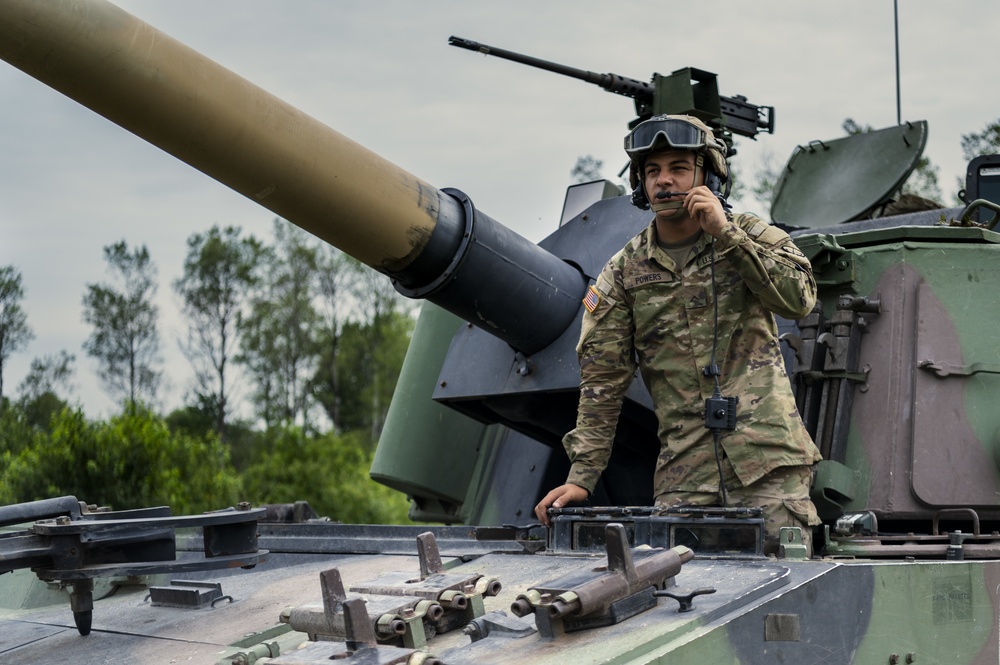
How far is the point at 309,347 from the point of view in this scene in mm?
33250

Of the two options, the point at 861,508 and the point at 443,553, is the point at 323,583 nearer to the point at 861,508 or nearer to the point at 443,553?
the point at 443,553

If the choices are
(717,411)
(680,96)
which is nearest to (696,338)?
(717,411)

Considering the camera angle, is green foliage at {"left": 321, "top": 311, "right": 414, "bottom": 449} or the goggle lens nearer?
the goggle lens

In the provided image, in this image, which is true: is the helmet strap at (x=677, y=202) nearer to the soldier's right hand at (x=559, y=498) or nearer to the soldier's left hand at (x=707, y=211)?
the soldier's left hand at (x=707, y=211)

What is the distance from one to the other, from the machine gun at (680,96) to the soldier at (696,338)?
1.92 meters

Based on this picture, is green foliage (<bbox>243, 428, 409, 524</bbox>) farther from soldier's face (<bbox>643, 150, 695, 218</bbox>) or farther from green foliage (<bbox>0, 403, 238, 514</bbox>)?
soldier's face (<bbox>643, 150, 695, 218</bbox>)

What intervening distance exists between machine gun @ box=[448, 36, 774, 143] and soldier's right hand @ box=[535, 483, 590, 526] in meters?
2.49

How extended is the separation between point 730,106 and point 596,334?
270 centimetres

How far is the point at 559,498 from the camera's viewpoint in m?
4.85

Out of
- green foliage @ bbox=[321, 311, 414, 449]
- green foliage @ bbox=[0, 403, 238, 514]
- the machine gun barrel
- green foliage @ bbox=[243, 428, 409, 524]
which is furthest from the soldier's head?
green foliage @ bbox=[321, 311, 414, 449]

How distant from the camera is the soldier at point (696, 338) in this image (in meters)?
4.65

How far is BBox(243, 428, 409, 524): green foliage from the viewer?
79.4 feet

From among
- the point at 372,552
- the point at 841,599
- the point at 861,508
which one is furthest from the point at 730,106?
the point at 841,599

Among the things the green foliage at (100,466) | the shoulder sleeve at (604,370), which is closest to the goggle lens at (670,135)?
the shoulder sleeve at (604,370)
